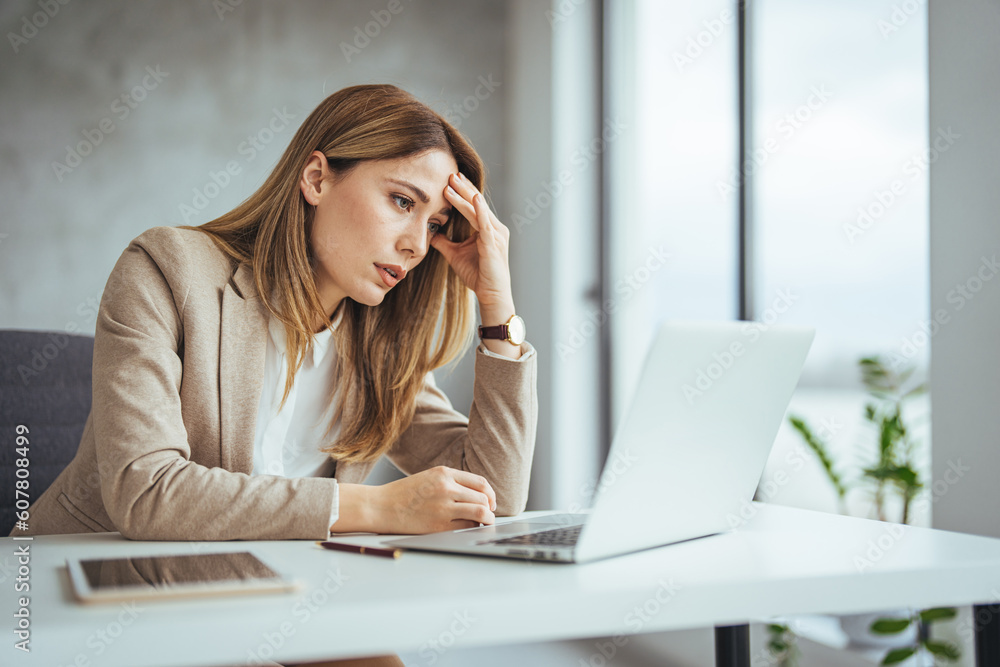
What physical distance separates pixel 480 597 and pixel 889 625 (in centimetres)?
146

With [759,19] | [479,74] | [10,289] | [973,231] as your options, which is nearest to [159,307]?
[973,231]

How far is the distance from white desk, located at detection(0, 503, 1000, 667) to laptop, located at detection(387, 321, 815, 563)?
0.02m

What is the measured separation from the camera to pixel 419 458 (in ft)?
4.80

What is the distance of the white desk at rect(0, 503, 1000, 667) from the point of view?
473 mm

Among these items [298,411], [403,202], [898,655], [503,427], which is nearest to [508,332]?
[503,427]

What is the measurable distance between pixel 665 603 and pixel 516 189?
9.58ft

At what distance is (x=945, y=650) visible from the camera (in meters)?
1.58

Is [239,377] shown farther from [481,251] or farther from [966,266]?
[966,266]

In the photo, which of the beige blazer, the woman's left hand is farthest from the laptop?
the woman's left hand

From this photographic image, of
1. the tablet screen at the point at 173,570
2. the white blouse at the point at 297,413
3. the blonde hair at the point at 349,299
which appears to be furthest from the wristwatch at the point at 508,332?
the tablet screen at the point at 173,570

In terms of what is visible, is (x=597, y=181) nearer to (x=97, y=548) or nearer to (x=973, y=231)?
(x=973, y=231)

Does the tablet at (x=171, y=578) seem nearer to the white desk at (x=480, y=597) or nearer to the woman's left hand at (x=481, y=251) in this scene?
the white desk at (x=480, y=597)

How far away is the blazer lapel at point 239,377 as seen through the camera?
113 cm

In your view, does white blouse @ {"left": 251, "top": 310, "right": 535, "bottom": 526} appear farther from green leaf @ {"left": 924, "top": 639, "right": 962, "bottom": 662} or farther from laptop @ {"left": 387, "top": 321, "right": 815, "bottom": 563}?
green leaf @ {"left": 924, "top": 639, "right": 962, "bottom": 662}
